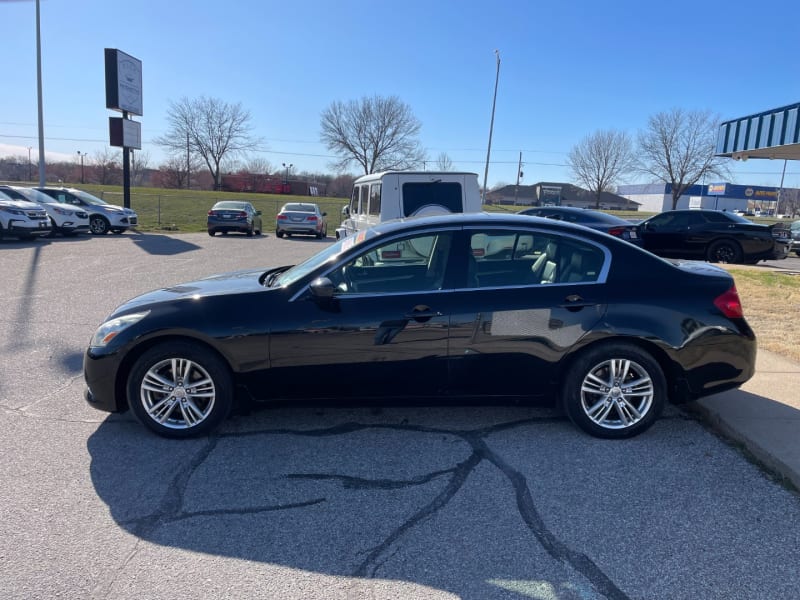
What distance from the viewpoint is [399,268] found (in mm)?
4090

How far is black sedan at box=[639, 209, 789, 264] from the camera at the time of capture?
14367 mm

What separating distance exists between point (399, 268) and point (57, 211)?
19.0 metres

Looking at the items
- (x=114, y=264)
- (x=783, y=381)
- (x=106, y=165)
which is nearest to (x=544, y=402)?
(x=783, y=381)

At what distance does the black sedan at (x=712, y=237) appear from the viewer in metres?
14.4

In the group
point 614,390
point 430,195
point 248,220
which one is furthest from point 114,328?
point 248,220

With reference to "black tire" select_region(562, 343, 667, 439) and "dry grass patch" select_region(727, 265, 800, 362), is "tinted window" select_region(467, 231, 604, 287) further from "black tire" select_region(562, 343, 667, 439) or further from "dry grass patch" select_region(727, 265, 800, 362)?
"dry grass patch" select_region(727, 265, 800, 362)

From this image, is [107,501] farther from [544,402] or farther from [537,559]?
[544,402]

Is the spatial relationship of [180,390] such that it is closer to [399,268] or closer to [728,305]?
[399,268]

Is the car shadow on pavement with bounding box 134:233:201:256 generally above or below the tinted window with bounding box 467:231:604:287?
below

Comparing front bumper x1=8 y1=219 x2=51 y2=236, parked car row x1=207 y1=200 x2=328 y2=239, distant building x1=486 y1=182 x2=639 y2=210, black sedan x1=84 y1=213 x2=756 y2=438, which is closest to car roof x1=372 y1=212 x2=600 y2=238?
black sedan x1=84 y1=213 x2=756 y2=438

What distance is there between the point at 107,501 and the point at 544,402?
2.82m

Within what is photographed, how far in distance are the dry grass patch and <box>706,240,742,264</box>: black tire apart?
267 cm

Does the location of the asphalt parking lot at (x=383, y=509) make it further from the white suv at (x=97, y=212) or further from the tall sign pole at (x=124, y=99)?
the tall sign pole at (x=124, y=99)

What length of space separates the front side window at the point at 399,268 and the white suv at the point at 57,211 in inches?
723
